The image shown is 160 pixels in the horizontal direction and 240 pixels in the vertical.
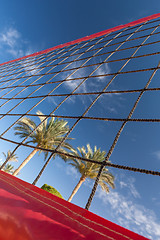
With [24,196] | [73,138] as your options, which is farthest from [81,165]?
[24,196]

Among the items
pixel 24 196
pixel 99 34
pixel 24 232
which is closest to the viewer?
pixel 24 232

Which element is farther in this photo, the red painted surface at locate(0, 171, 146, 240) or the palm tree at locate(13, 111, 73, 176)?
the palm tree at locate(13, 111, 73, 176)

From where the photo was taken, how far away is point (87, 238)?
1.90 feet

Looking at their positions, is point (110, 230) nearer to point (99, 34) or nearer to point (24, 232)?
point (24, 232)

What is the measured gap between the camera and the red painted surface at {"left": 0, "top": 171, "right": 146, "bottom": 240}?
0.55 metres

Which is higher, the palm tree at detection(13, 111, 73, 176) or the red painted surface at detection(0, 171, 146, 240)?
the palm tree at detection(13, 111, 73, 176)

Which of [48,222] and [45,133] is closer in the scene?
[48,222]

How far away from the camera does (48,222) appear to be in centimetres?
64

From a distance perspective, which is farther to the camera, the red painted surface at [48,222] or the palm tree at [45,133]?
the palm tree at [45,133]

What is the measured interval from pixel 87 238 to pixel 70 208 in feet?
0.69

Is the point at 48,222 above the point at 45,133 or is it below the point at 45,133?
below

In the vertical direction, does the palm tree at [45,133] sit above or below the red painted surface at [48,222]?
above

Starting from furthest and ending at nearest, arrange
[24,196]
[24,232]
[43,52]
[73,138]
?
[73,138] → [43,52] → [24,196] → [24,232]

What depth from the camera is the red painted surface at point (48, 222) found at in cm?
55
